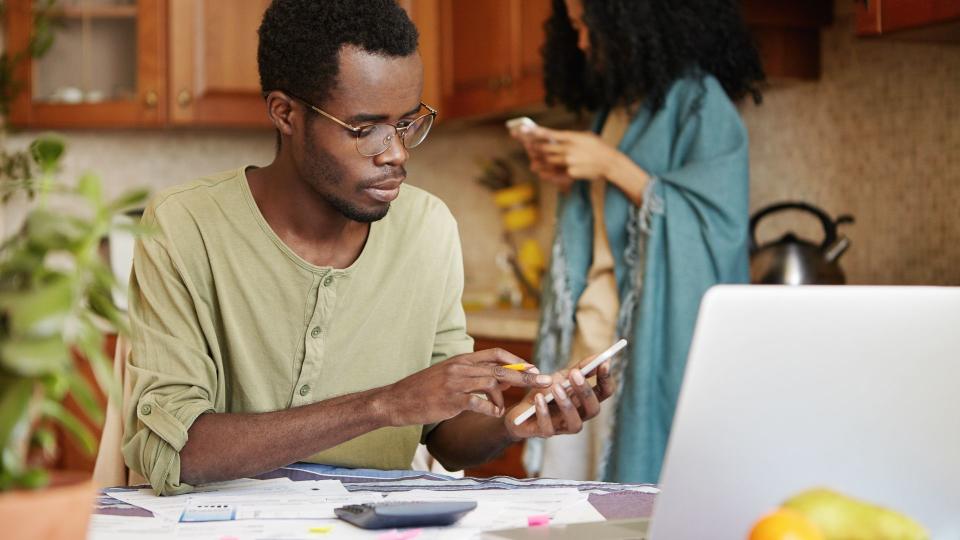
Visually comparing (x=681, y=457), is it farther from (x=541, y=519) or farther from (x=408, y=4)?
(x=408, y=4)

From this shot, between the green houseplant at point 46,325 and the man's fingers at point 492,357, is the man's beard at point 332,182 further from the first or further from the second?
the green houseplant at point 46,325

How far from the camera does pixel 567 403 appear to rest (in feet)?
4.03

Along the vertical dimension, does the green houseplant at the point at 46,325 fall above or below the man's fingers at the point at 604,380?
above

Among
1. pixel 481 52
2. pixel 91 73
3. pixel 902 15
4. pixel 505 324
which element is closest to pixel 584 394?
pixel 902 15

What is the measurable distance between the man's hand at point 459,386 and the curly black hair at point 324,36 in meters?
0.44

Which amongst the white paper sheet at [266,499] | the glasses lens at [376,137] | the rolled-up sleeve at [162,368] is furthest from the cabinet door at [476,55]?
the white paper sheet at [266,499]

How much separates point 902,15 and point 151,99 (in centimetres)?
252

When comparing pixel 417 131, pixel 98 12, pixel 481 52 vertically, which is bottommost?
pixel 417 131

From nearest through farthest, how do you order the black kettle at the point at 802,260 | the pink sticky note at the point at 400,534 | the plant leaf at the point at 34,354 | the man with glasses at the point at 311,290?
the plant leaf at the point at 34,354, the pink sticky note at the point at 400,534, the man with glasses at the point at 311,290, the black kettle at the point at 802,260

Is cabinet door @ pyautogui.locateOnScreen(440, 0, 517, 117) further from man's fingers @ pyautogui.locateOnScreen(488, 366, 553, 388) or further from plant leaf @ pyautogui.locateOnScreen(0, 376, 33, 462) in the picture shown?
plant leaf @ pyautogui.locateOnScreen(0, 376, 33, 462)

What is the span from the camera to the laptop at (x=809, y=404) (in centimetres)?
73

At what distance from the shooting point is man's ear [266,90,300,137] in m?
1.53

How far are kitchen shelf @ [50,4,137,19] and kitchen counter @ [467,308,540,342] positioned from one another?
1.51 meters

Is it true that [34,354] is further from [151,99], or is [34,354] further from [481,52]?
[151,99]
